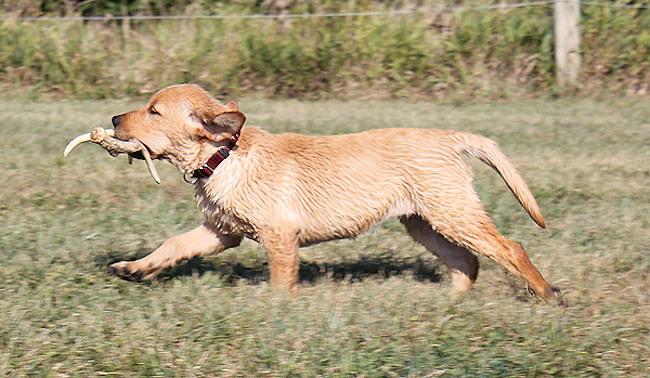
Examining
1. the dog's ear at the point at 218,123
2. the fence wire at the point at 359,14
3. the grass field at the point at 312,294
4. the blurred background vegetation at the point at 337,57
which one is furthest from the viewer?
the fence wire at the point at 359,14

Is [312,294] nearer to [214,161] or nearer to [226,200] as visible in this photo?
[226,200]

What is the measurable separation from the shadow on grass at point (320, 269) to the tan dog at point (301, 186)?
38 cm

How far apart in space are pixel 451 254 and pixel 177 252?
1.50 metres

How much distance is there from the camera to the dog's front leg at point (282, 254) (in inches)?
163

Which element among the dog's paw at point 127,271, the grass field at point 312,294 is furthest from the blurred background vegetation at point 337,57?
the dog's paw at point 127,271

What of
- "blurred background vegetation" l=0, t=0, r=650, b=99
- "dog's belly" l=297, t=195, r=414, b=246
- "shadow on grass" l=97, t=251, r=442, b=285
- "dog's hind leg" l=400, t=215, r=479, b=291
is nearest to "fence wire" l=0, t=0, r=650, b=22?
"blurred background vegetation" l=0, t=0, r=650, b=99

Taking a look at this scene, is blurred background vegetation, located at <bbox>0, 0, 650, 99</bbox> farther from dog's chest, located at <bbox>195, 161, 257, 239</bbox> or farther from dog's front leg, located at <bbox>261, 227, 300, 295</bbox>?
dog's front leg, located at <bbox>261, 227, 300, 295</bbox>

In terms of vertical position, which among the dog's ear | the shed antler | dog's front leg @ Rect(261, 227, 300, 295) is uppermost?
the dog's ear

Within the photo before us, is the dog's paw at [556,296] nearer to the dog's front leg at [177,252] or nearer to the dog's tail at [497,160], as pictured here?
the dog's tail at [497,160]

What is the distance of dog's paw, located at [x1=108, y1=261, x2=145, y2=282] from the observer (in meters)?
4.44

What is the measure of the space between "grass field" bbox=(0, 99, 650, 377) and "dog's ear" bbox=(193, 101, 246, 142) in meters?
0.78

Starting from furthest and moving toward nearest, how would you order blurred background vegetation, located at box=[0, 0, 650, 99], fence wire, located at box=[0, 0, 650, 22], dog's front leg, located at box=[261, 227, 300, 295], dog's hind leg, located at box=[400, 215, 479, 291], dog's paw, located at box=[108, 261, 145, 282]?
1. fence wire, located at box=[0, 0, 650, 22]
2. blurred background vegetation, located at box=[0, 0, 650, 99]
3. dog's hind leg, located at box=[400, 215, 479, 291]
4. dog's paw, located at box=[108, 261, 145, 282]
5. dog's front leg, located at box=[261, 227, 300, 295]

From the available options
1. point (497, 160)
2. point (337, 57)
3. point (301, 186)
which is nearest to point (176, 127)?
point (301, 186)

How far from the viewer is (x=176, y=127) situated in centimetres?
423
